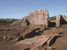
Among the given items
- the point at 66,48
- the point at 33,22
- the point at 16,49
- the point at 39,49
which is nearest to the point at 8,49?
the point at 16,49

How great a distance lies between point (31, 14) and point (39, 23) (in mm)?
1860

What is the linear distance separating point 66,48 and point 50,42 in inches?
65.0

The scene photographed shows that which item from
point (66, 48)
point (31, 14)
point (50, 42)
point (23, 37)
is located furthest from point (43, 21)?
point (66, 48)

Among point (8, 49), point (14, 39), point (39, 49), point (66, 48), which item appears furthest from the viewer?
point (14, 39)

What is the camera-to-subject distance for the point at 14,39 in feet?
47.2

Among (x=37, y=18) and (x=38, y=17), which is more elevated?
(x=38, y=17)

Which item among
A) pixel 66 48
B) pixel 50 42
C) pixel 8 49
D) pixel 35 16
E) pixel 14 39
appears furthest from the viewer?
pixel 35 16

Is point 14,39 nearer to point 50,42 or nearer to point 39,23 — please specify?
point 50,42

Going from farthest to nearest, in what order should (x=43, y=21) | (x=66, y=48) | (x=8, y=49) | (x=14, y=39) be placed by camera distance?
(x=43, y=21)
(x=14, y=39)
(x=8, y=49)
(x=66, y=48)

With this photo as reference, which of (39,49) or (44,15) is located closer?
(39,49)

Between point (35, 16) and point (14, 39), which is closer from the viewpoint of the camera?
point (14, 39)

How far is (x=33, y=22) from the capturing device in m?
25.6

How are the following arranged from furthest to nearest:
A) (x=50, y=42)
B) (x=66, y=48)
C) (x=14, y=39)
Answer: (x=14, y=39) → (x=50, y=42) → (x=66, y=48)

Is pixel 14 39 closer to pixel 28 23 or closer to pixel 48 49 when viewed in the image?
pixel 48 49
